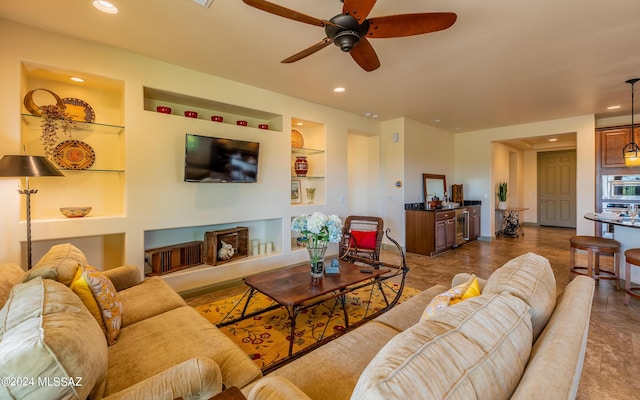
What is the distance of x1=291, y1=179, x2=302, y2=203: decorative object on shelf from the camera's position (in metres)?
4.79

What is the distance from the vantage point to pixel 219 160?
11.7 feet

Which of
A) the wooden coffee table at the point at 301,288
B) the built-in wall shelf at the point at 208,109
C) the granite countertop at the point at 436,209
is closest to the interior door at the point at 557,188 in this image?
the granite countertop at the point at 436,209

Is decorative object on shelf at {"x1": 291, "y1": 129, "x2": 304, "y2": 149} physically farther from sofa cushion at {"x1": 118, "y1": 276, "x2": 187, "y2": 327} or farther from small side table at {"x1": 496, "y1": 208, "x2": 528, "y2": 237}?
small side table at {"x1": 496, "y1": 208, "x2": 528, "y2": 237}

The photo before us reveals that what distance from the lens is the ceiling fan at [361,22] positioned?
1741 mm

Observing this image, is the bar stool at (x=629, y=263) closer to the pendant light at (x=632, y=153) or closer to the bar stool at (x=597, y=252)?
the bar stool at (x=597, y=252)

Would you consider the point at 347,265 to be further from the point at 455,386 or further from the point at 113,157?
the point at 113,157

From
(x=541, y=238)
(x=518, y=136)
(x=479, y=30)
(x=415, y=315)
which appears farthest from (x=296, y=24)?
(x=541, y=238)

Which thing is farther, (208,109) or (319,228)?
(208,109)

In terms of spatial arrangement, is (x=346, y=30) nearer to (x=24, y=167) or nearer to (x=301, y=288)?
(x=301, y=288)

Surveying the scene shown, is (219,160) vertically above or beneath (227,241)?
above

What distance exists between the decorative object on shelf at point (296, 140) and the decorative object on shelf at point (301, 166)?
0.70 ft

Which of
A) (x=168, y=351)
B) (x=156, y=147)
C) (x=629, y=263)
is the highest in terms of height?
Answer: (x=156, y=147)

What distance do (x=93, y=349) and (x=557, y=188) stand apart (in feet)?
37.3

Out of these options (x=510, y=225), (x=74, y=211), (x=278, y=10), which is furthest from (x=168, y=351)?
(x=510, y=225)
